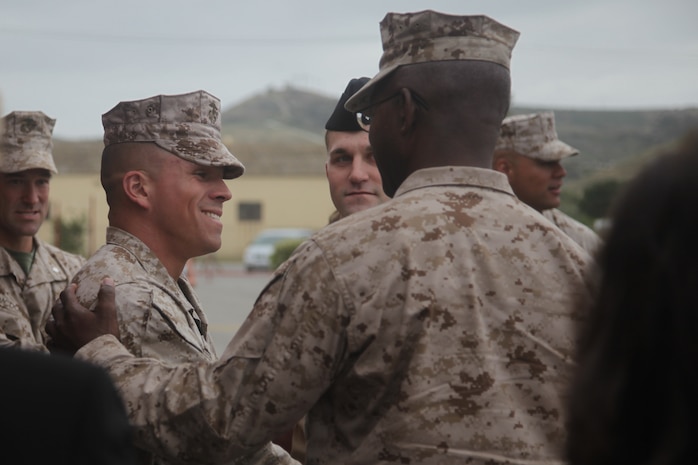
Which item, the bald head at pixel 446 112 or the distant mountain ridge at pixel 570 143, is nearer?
the bald head at pixel 446 112

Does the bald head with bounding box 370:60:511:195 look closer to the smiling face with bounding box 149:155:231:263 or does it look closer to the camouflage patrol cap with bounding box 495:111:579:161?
the smiling face with bounding box 149:155:231:263

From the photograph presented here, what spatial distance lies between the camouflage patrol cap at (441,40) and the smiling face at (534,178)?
489 cm

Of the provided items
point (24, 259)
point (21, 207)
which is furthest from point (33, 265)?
point (21, 207)

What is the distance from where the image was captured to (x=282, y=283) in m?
2.61

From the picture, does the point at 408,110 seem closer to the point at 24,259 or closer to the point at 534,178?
the point at 24,259

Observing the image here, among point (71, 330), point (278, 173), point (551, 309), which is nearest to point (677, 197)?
point (551, 309)

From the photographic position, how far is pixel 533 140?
7797 mm

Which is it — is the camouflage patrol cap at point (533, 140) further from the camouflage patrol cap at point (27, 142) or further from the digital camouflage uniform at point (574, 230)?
A: the camouflage patrol cap at point (27, 142)

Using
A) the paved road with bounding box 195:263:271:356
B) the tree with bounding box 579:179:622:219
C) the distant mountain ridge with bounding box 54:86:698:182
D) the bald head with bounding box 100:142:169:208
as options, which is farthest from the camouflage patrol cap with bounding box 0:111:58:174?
the tree with bounding box 579:179:622:219

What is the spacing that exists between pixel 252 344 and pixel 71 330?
2.14ft

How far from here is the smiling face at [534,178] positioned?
25.2 feet

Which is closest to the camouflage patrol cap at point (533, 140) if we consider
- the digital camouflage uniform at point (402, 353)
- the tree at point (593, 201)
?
the digital camouflage uniform at point (402, 353)

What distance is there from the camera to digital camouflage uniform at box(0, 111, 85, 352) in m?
5.97

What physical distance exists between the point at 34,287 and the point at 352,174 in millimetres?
2397
